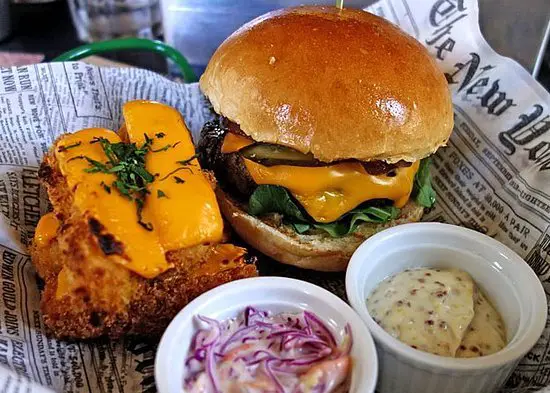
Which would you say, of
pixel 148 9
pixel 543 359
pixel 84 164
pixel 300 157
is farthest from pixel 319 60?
pixel 148 9

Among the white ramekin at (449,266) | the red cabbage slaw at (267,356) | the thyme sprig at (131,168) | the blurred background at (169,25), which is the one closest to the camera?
the red cabbage slaw at (267,356)

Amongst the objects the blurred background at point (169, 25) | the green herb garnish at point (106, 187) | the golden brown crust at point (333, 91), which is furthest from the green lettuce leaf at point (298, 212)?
the blurred background at point (169, 25)

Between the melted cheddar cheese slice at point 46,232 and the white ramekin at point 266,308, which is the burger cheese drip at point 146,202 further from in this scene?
the white ramekin at point 266,308

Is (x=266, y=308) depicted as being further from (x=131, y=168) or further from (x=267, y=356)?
(x=131, y=168)

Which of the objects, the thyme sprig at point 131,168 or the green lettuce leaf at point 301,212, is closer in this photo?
the thyme sprig at point 131,168

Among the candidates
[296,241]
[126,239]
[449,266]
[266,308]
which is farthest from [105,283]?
[449,266]

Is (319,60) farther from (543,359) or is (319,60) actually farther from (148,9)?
(148,9)
